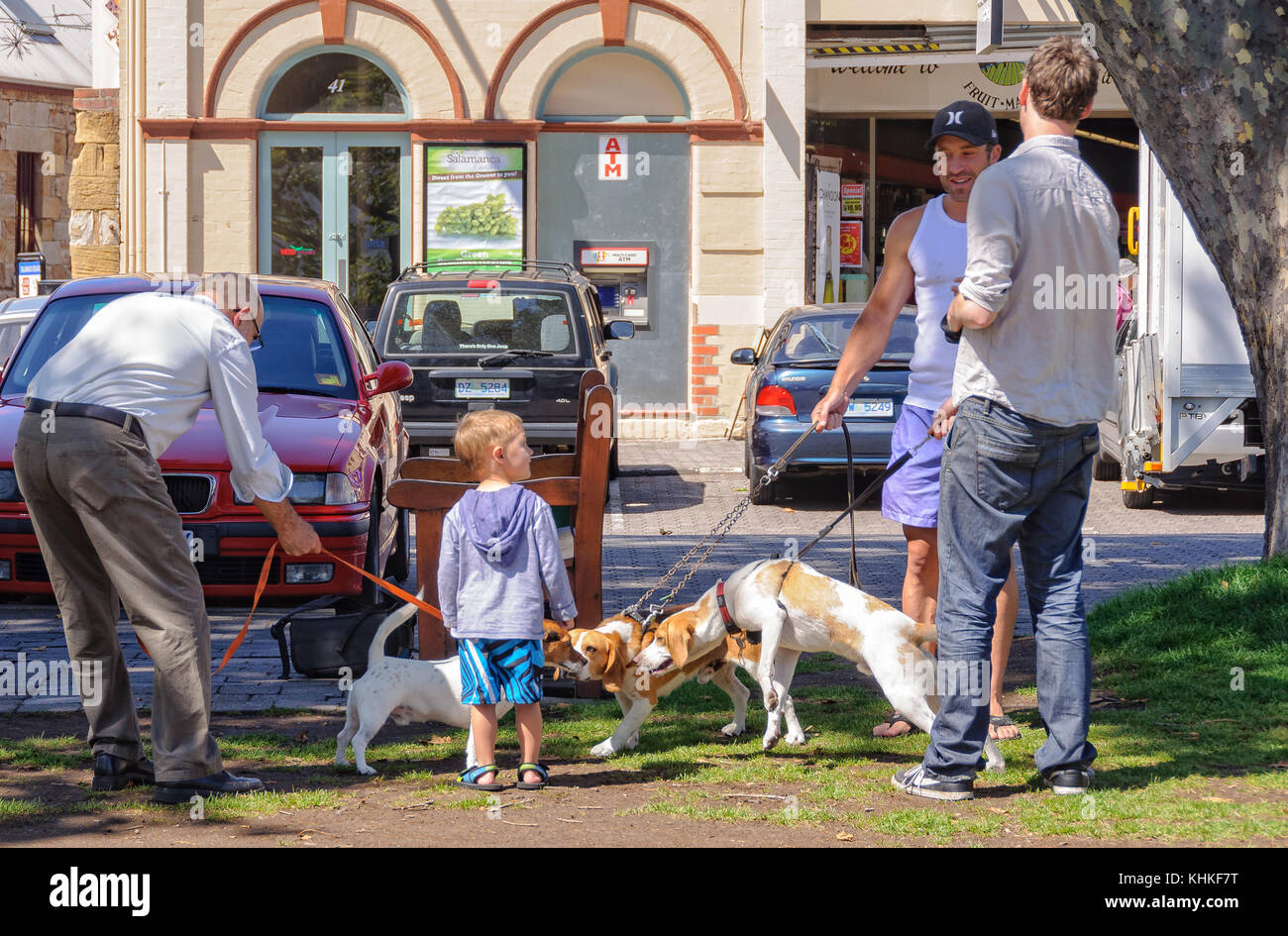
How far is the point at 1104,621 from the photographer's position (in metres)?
7.82

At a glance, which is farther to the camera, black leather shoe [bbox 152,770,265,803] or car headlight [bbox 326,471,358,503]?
car headlight [bbox 326,471,358,503]

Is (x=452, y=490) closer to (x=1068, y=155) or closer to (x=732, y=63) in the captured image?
(x=1068, y=155)

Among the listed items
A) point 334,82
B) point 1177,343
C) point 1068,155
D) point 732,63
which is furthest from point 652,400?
point 1068,155

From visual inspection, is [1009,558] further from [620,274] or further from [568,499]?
[620,274]

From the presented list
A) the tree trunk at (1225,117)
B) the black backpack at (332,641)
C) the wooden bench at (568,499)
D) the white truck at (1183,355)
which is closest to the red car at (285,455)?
the black backpack at (332,641)

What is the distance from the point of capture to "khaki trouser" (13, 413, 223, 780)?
4969mm

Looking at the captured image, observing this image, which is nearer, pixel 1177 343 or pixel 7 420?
pixel 7 420

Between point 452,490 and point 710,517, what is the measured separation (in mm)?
7076

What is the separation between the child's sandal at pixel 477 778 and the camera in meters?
5.30

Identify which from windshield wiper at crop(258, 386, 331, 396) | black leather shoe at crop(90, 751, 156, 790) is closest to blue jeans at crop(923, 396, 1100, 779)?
black leather shoe at crop(90, 751, 156, 790)

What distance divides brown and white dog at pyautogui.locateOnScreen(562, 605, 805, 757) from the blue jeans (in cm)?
104

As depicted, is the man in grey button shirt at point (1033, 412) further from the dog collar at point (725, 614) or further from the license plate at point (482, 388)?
the license plate at point (482, 388)

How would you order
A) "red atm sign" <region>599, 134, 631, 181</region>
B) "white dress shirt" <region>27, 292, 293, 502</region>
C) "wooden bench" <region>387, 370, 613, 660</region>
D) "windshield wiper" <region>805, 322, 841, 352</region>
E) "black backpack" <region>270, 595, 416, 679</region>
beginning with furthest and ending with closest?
"red atm sign" <region>599, 134, 631, 181</region>
"windshield wiper" <region>805, 322, 841, 352</region>
"wooden bench" <region>387, 370, 613, 660</region>
"black backpack" <region>270, 595, 416, 679</region>
"white dress shirt" <region>27, 292, 293, 502</region>

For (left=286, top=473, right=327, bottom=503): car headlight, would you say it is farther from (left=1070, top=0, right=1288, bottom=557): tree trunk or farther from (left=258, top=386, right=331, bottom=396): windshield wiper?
(left=1070, top=0, right=1288, bottom=557): tree trunk
